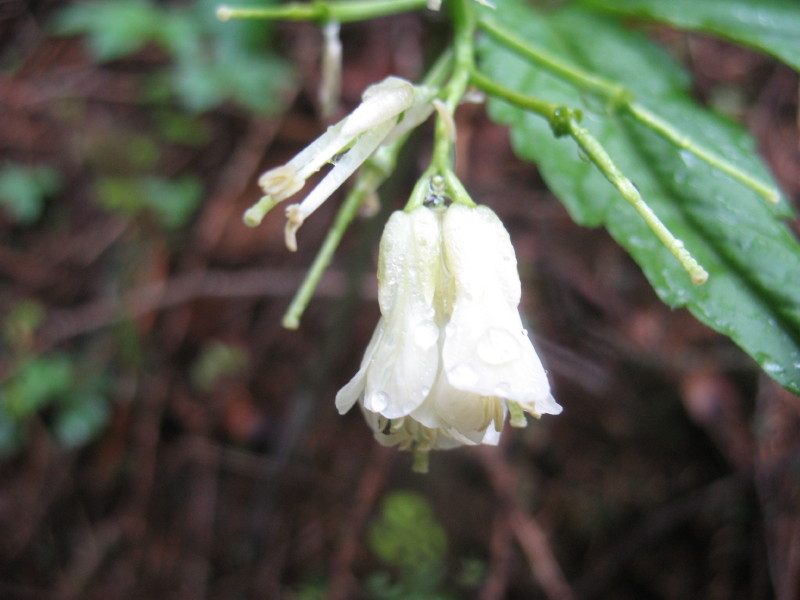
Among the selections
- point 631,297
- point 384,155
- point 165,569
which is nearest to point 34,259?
point 165,569

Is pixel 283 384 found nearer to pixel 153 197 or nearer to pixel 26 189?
pixel 153 197

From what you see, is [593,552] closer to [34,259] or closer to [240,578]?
[240,578]

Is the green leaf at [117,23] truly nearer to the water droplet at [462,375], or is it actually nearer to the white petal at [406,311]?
the white petal at [406,311]

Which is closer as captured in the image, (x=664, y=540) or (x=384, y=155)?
(x=384, y=155)

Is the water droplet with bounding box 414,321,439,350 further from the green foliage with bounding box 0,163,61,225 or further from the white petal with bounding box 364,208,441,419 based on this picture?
the green foliage with bounding box 0,163,61,225

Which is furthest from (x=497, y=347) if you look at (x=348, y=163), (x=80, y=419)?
(x=80, y=419)

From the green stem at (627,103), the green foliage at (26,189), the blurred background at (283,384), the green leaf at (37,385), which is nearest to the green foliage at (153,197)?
the blurred background at (283,384)

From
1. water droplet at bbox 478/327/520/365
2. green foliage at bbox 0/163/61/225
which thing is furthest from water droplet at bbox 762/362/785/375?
green foliage at bbox 0/163/61/225
